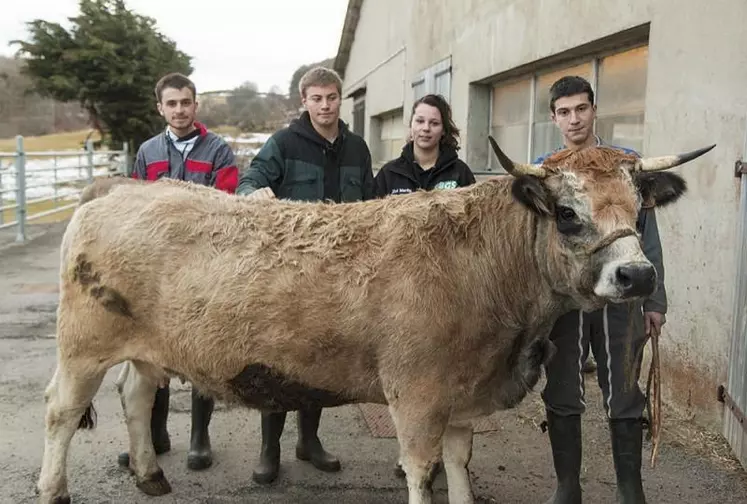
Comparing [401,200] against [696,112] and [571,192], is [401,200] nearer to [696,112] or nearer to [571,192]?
[571,192]

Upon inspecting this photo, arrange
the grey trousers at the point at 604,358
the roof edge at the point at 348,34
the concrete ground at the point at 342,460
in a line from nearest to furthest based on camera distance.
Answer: the grey trousers at the point at 604,358 → the concrete ground at the point at 342,460 → the roof edge at the point at 348,34

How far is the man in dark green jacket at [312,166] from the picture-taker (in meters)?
4.43

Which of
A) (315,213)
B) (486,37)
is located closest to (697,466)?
(315,213)

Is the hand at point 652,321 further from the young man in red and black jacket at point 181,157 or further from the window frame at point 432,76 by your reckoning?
the window frame at point 432,76

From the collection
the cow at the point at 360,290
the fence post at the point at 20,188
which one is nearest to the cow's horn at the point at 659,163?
the cow at the point at 360,290

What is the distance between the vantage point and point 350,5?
2195cm

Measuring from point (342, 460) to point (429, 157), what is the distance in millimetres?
2076

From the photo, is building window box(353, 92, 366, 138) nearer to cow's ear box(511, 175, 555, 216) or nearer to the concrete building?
the concrete building

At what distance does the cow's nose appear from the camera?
280 centimetres

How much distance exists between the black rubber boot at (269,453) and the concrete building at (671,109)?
2910 mm

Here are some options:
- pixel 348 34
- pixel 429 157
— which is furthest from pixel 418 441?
pixel 348 34

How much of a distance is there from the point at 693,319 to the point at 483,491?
6.96 feet

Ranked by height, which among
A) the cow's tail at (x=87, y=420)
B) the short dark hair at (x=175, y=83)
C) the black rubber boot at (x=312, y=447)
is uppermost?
the short dark hair at (x=175, y=83)

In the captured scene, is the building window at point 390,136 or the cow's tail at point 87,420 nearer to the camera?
the cow's tail at point 87,420
